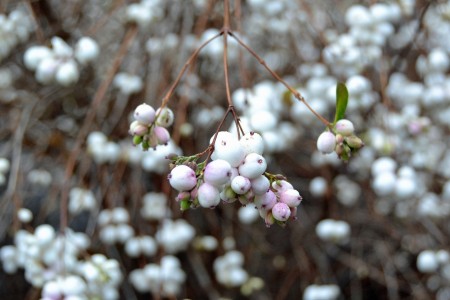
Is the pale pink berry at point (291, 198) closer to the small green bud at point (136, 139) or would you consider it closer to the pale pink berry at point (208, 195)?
the pale pink berry at point (208, 195)


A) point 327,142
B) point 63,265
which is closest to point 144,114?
point 327,142

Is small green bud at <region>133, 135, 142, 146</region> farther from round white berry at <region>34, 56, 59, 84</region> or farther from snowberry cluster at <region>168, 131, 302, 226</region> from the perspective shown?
round white berry at <region>34, 56, 59, 84</region>

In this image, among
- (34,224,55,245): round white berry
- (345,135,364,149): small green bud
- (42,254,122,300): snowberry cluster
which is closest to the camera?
(345,135,364,149): small green bud

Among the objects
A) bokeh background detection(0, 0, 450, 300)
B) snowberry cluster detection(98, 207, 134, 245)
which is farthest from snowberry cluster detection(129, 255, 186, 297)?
snowberry cluster detection(98, 207, 134, 245)

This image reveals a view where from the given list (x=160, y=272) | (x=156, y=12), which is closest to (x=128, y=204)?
(x=160, y=272)

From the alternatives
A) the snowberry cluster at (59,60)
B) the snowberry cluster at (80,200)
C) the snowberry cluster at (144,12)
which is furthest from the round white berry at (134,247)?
the snowberry cluster at (144,12)

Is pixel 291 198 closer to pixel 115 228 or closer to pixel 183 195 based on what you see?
pixel 183 195
